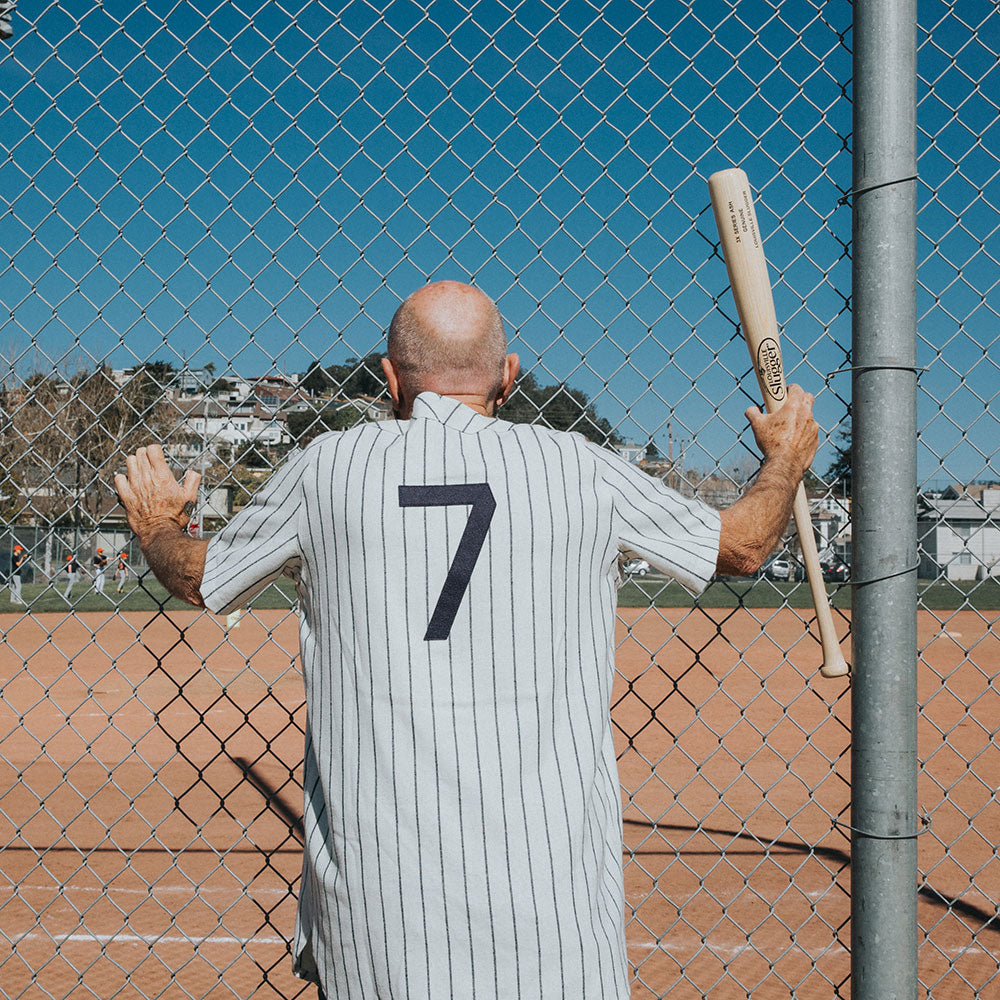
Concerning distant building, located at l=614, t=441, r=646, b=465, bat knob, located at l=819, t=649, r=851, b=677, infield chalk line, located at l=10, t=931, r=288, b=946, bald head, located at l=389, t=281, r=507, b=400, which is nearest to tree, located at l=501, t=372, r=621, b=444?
distant building, located at l=614, t=441, r=646, b=465

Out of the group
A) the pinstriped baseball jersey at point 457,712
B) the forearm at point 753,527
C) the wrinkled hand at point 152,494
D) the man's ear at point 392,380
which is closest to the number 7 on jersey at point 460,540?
the pinstriped baseball jersey at point 457,712

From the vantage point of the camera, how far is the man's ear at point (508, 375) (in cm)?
176

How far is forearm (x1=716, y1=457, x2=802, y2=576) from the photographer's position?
173 cm

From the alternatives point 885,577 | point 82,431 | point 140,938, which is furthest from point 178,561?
point 82,431

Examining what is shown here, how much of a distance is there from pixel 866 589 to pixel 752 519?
10.8 inches

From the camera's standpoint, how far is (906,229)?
72.5 inches

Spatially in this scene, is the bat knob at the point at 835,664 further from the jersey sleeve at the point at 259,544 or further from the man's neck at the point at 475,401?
the jersey sleeve at the point at 259,544

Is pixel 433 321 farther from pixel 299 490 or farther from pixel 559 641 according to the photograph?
pixel 559 641

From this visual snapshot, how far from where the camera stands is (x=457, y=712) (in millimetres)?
1514

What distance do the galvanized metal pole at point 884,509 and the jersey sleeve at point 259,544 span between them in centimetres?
104

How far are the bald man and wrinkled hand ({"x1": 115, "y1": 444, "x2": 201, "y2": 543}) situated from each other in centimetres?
34

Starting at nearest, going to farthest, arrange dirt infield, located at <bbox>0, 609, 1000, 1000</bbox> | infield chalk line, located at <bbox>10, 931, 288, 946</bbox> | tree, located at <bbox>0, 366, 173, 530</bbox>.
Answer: tree, located at <bbox>0, 366, 173, 530</bbox> → dirt infield, located at <bbox>0, 609, 1000, 1000</bbox> → infield chalk line, located at <bbox>10, 931, 288, 946</bbox>

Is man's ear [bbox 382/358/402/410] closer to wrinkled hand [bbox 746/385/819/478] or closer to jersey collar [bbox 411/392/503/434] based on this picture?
jersey collar [bbox 411/392/503/434]

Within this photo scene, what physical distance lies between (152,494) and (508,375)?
79cm
